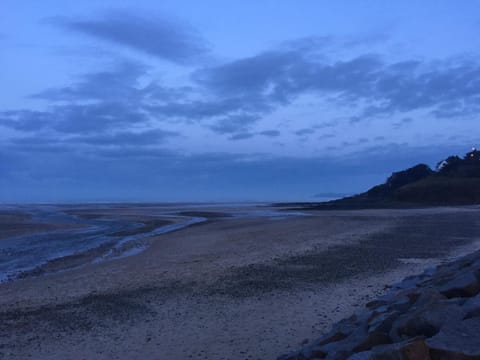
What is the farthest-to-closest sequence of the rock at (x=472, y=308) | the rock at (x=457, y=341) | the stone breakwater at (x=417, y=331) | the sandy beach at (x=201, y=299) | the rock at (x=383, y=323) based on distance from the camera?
1. the sandy beach at (x=201, y=299)
2. the rock at (x=383, y=323)
3. the rock at (x=472, y=308)
4. the stone breakwater at (x=417, y=331)
5. the rock at (x=457, y=341)

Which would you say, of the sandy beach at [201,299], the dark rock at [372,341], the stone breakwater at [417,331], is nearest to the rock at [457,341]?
the stone breakwater at [417,331]

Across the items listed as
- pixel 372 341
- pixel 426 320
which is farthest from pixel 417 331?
pixel 372 341

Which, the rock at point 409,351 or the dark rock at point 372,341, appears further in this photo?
the dark rock at point 372,341

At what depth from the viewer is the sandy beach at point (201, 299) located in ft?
24.2

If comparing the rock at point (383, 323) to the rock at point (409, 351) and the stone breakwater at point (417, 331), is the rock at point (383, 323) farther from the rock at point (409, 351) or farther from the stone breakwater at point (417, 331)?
the rock at point (409, 351)

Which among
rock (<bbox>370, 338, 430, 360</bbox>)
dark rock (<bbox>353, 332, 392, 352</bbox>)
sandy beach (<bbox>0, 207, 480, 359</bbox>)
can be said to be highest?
rock (<bbox>370, 338, 430, 360</bbox>)

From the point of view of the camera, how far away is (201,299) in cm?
1016

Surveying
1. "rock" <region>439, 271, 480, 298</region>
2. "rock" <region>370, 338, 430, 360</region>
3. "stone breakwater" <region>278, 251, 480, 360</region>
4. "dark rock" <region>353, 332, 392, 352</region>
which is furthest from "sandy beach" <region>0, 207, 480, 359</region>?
"rock" <region>370, 338, 430, 360</region>

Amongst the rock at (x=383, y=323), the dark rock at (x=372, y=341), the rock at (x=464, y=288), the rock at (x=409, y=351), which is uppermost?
the rock at (x=464, y=288)

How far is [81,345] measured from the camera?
7.43 m

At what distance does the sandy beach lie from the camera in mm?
7371

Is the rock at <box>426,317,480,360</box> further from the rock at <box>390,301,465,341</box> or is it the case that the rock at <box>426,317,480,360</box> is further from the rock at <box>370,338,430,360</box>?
the rock at <box>390,301,465,341</box>

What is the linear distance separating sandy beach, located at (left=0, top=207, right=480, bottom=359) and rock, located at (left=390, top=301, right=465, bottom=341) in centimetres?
238

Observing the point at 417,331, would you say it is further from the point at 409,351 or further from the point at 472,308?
the point at 409,351
